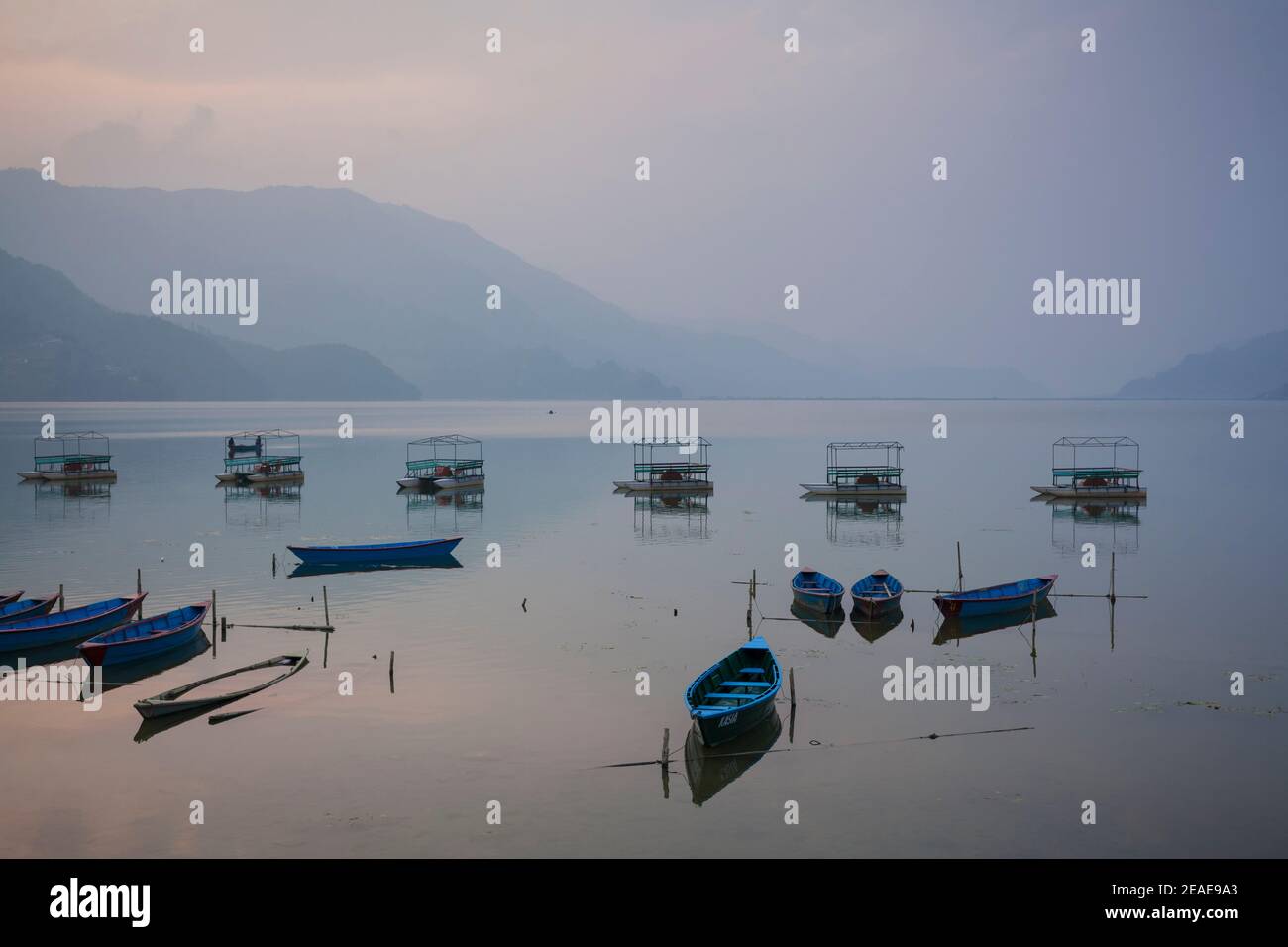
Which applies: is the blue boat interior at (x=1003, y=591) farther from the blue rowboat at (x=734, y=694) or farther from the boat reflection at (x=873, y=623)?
the blue rowboat at (x=734, y=694)

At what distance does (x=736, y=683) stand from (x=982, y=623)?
53.9 feet

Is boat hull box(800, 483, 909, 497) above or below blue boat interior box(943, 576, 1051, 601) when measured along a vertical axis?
above

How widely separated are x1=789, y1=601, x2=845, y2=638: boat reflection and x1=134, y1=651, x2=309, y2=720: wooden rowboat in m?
19.3

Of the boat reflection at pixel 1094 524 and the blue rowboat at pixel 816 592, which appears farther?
the boat reflection at pixel 1094 524

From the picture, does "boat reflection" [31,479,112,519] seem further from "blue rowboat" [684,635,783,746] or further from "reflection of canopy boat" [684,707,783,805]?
"reflection of canopy boat" [684,707,783,805]

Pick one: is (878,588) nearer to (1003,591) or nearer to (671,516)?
(1003,591)

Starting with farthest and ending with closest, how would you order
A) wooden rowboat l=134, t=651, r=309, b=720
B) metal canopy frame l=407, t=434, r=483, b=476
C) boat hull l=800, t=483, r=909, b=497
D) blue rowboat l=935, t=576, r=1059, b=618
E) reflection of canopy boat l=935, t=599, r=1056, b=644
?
metal canopy frame l=407, t=434, r=483, b=476
boat hull l=800, t=483, r=909, b=497
blue rowboat l=935, t=576, r=1059, b=618
reflection of canopy boat l=935, t=599, r=1056, b=644
wooden rowboat l=134, t=651, r=309, b=720

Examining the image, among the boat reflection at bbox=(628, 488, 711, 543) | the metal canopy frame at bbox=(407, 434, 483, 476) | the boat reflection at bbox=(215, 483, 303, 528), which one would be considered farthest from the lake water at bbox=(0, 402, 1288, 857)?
the metal canopy frame at bbox=(407, 434, 483, 476)

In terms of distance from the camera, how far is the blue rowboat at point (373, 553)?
56281 mm

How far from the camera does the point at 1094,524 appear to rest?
251ft

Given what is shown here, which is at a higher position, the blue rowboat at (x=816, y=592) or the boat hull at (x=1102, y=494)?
the boat hull at (x=1102, y=494)

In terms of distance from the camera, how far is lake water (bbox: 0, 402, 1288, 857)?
74.2 ft

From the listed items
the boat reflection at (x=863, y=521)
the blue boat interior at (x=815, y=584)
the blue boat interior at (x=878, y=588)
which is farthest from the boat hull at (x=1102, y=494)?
the blue boat interior at (x=815, y=584)
